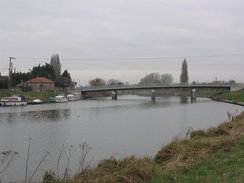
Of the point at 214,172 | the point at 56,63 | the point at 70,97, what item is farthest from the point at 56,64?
the point at 214,172

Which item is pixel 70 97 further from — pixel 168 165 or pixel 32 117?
pixel 168 165

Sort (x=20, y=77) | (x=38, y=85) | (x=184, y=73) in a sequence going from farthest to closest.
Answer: (x=184, y=73) < (x=20, y=77) < (x=38, y=85)

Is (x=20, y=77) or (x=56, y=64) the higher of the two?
(x=56, y=64)

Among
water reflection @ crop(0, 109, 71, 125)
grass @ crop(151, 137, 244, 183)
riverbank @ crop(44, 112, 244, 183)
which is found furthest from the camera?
water reflection @ crop(0, 109, 71, 125)

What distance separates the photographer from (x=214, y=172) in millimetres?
8000

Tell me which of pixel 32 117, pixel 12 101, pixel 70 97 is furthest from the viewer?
pixel 70 97

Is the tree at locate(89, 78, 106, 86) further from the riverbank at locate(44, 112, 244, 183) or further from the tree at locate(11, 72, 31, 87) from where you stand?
the riverbank at locate(44, 112, 244, 183)

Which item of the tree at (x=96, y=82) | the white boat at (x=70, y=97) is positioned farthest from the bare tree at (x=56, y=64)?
the white boat at (x=70, y=97)

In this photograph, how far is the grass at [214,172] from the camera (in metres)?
7.29

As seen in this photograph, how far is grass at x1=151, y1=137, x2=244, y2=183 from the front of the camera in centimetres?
729

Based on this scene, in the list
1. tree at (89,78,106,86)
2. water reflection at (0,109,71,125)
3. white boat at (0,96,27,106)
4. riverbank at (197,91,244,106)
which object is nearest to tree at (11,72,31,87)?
white boat at (0,96,27,106)

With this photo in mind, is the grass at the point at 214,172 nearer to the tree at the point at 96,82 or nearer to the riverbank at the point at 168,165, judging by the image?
the riverbank at the point at 168,165

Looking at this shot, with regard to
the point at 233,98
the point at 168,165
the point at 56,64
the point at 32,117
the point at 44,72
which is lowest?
the point at 32,117

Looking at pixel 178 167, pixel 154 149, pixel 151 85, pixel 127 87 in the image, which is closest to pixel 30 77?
pixel 127 87
